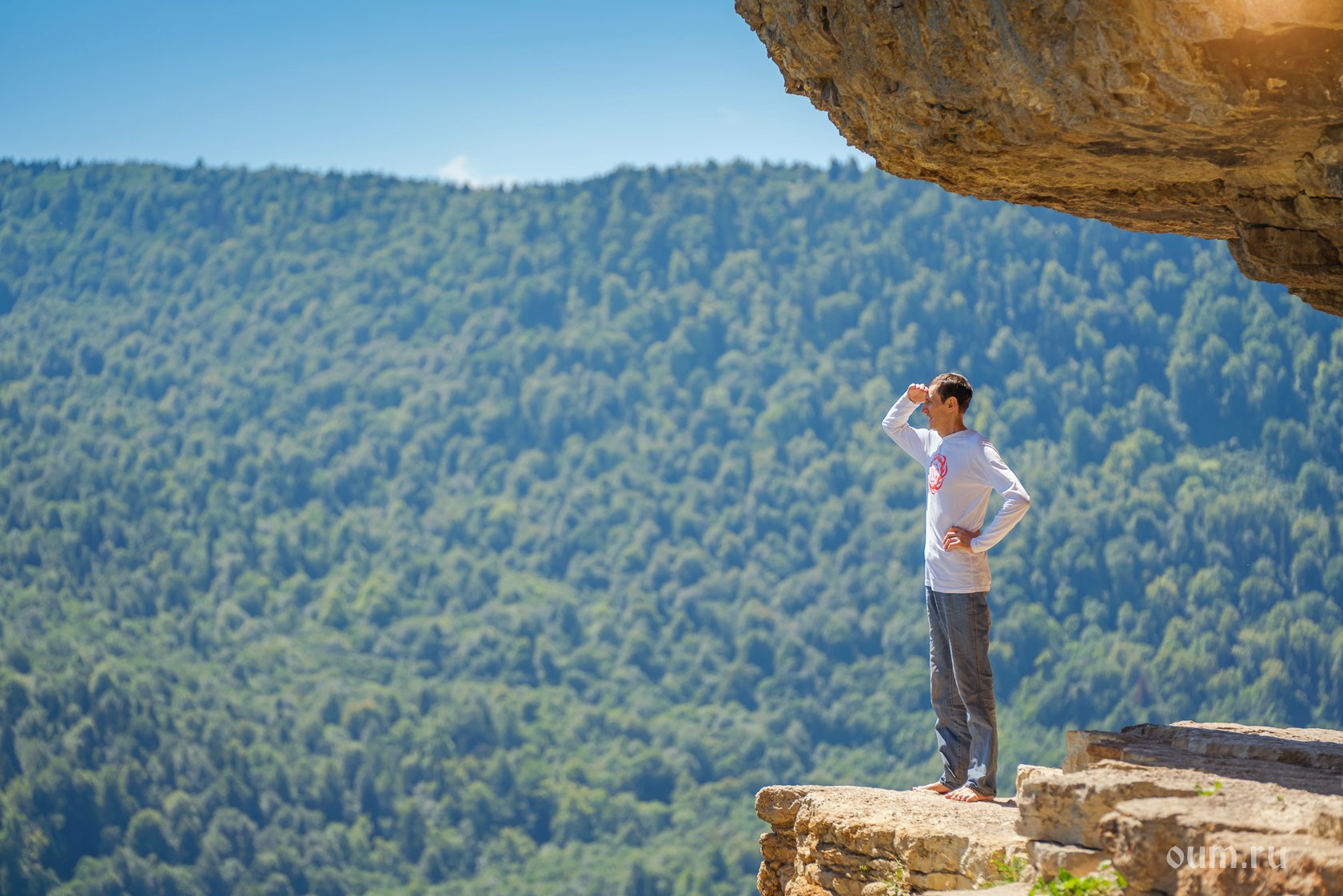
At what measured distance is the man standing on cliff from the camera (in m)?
→ 7.39

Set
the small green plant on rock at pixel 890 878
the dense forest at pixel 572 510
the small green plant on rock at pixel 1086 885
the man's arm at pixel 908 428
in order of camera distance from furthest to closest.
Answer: the dense forest at pixel 572 510, the man's arm at pixel 908 428, the small green plant on rock at pixel 890 878, the small green plant on rock at pixel 1086 885

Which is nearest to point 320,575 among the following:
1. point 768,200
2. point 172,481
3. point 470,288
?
point 172,481

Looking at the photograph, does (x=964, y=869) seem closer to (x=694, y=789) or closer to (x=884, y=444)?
(x=694, y=789)

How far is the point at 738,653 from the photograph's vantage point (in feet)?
400

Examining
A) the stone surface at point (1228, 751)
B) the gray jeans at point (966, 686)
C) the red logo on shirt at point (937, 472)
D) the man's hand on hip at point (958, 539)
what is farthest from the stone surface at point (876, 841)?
the red logo on shirt at point (937, 472)

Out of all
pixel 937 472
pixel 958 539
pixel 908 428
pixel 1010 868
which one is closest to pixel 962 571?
pixel 958 539

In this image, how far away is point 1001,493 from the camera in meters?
7.38

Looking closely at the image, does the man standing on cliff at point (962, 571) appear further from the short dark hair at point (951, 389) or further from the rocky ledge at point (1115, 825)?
the rocky ledge at point (1115, 825)

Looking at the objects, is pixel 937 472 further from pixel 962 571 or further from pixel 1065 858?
pixel 1065 858

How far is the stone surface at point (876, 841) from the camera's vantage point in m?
6.49

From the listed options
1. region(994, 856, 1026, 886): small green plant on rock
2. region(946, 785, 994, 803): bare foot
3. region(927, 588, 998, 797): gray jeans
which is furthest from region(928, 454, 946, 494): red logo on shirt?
region(994, 856, 1026, 886): small green plant on rock

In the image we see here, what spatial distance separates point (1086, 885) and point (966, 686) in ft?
6.50

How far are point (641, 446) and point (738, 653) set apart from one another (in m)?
32.4

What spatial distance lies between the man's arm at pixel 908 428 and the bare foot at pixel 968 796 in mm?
1675
